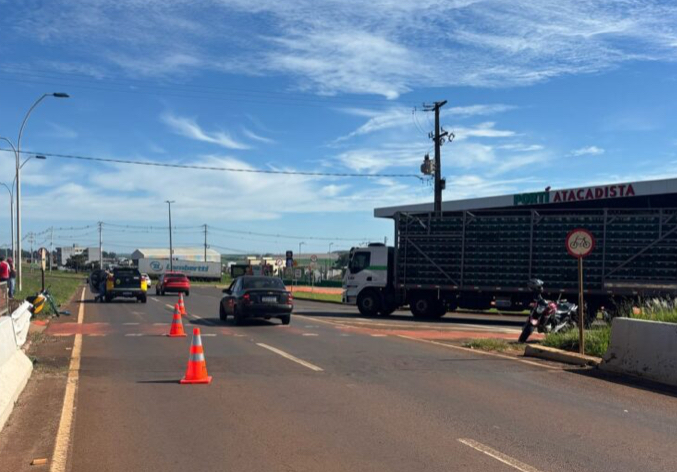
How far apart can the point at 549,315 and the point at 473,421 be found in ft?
31.3

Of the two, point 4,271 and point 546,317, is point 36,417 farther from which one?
point 4,271

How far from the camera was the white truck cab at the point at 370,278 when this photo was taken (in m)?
26.5

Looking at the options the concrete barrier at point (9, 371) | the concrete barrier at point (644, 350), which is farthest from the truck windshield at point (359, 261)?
the concrete barrier at point (9, 371)

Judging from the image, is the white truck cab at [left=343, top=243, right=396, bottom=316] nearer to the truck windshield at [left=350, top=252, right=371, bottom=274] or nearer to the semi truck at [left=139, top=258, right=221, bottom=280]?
the truck windshield at [left=350, top=252, right=371, bottom=274]

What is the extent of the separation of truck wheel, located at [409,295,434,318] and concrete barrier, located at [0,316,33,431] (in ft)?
56.9

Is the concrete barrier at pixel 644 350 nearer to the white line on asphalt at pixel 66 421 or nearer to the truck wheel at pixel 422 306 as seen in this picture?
the white line on asphalt at pixel 66 421

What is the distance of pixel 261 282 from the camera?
67.4ft

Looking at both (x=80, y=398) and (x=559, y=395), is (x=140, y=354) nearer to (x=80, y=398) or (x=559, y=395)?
(x=80, y=398)

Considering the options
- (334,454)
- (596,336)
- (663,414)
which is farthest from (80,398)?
(596,336)

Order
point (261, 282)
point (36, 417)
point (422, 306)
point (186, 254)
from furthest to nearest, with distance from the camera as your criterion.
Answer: point (186, 254) < point (422, 306) < point (261, 282) < point (36, 417)

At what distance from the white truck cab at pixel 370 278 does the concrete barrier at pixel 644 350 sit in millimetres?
15270

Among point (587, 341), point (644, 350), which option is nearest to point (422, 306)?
point (587, 341)

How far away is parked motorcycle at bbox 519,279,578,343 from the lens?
16.0m

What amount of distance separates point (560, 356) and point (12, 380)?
30.6ft
